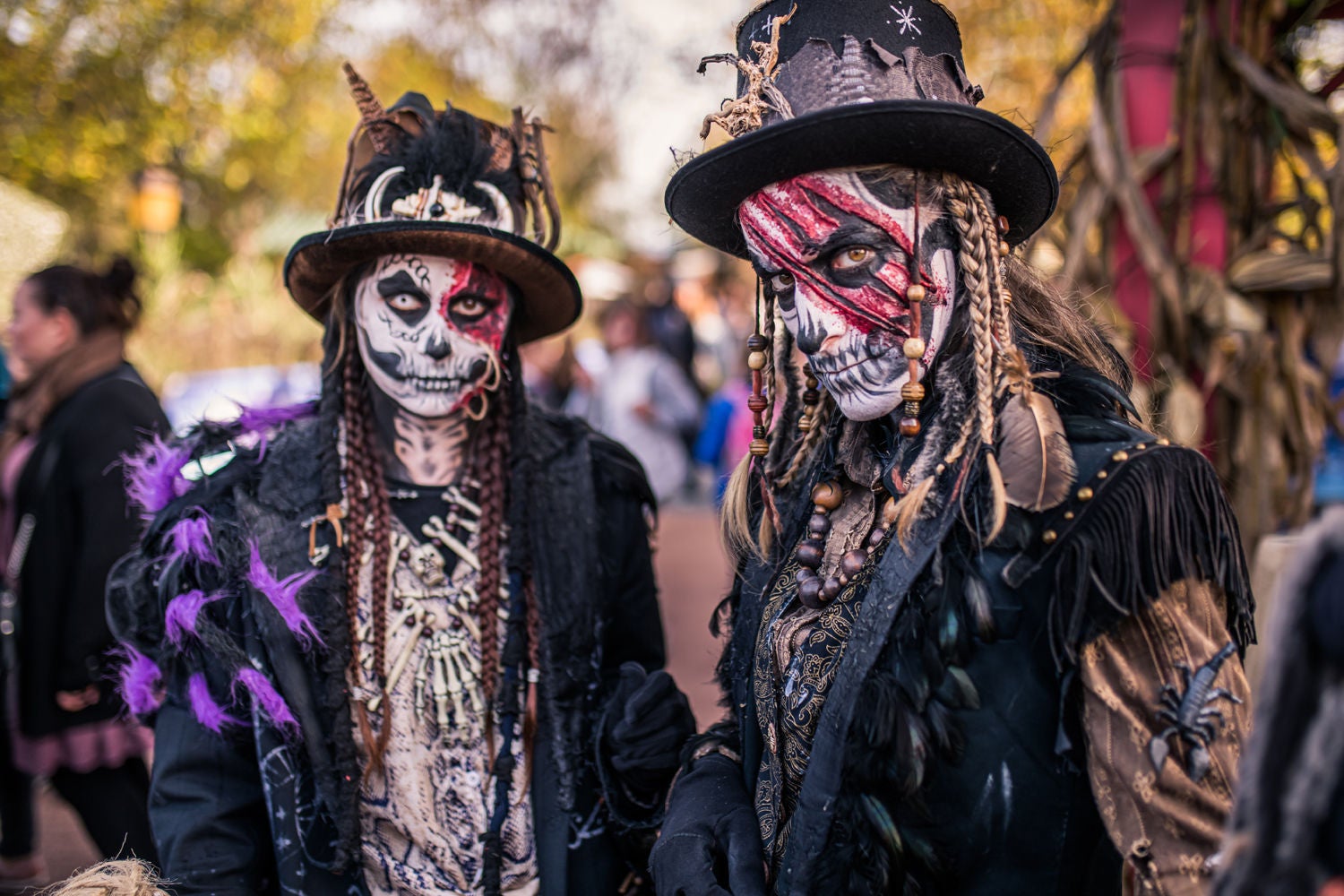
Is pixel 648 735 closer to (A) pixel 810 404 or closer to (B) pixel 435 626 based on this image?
(B) pixel 435 626

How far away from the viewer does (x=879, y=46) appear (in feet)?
5.53

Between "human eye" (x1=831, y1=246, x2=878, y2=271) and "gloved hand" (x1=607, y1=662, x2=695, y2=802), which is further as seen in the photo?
"gloved hand" (x1=607, y1=662, x2=695, y2=802)

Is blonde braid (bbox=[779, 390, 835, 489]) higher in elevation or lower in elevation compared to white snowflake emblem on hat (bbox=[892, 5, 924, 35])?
lower

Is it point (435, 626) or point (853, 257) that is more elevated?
point (853, 257)

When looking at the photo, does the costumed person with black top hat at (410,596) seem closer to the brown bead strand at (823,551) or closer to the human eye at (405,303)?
the human eye at (405,303)

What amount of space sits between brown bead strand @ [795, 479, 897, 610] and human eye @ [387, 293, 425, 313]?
3.34 ft

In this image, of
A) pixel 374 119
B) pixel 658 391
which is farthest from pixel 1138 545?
pixel 658 391

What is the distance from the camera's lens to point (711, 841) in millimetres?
1871

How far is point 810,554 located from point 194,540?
131 centimetres

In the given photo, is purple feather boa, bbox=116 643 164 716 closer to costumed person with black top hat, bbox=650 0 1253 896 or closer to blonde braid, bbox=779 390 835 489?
costumed person with black top hat, bbox=650 0 1253 896

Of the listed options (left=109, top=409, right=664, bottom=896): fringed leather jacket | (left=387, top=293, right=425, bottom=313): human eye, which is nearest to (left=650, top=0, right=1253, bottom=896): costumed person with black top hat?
(left=109, top=409, right=664, bottom=896): fringed leather jacket

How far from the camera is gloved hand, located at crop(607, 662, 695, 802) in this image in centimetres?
226

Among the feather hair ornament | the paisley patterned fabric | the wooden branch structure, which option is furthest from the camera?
the wooden branch structure

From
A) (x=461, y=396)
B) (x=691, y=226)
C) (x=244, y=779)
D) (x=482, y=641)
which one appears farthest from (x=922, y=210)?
(x=244, y=779)
